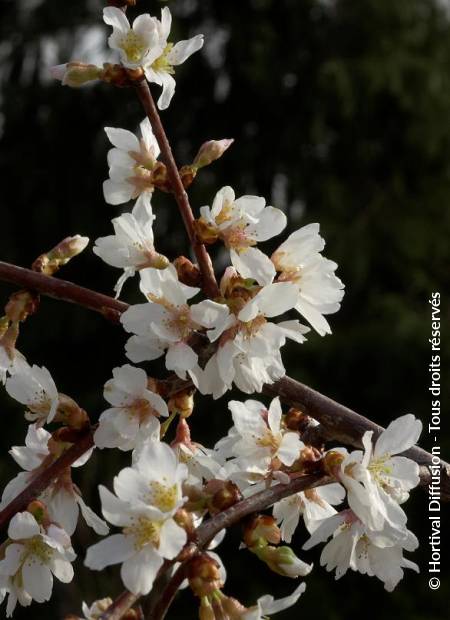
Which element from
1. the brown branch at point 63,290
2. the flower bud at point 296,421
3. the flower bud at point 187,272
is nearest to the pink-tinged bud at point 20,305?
the brown branch at point 63,290

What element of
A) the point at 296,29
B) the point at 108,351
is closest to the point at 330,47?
the point at 296,29

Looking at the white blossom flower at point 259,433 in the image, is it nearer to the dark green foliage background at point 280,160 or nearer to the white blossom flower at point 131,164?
the white blossom flower at point 131,164

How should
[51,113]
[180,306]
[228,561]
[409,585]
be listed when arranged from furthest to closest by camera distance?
[51,113] < [228,561] < [409,585] < [180,306]

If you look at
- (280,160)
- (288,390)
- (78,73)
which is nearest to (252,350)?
(288,390)

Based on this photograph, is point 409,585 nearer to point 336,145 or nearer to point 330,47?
point 336,145

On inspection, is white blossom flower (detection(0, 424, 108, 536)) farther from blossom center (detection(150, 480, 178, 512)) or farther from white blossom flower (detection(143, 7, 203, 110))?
white blossom flower (detection(143, 7, 203, 110))

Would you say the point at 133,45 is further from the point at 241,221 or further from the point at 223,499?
the point at 223,499

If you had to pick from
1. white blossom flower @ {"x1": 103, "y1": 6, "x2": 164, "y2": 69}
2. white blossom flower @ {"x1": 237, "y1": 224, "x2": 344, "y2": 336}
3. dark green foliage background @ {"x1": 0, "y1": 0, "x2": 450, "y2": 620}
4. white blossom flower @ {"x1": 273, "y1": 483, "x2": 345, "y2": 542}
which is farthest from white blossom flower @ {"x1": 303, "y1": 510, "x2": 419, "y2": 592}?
dark green foliage background @ {"x1": 0, "y1": 0, "x2": 450, "y2": 620}
